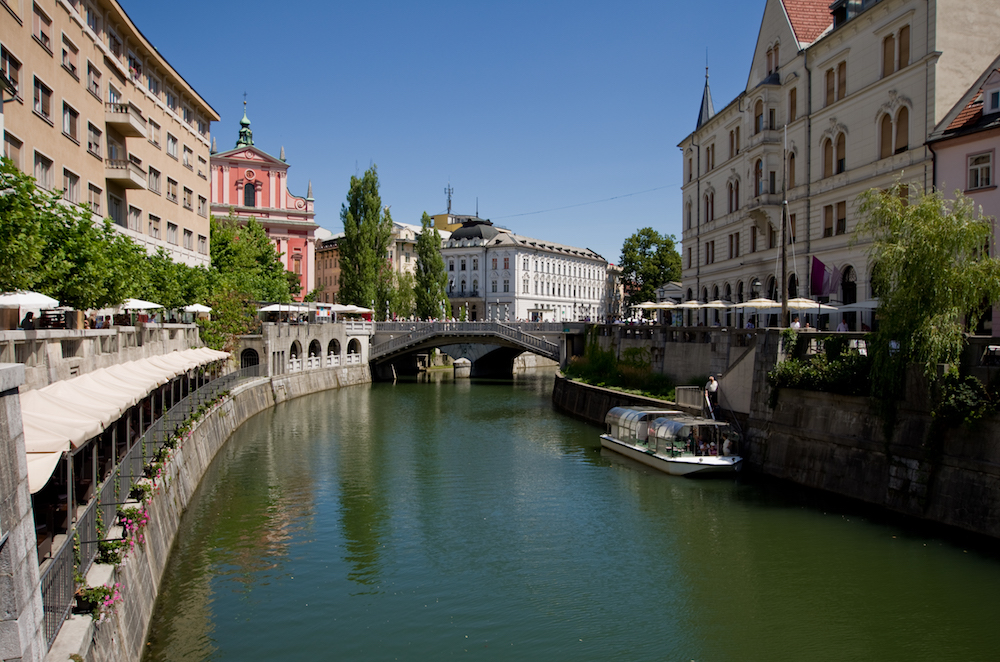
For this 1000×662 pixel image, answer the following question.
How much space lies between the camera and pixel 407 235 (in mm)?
135250

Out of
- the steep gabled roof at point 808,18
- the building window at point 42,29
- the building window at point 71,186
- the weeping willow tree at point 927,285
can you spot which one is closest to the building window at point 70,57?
the building window at point 42,29

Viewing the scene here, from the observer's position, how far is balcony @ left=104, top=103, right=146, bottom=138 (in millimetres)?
40719

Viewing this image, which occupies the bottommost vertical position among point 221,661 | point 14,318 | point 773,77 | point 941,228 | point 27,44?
point 221,661

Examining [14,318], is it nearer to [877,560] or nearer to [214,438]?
[214,438]

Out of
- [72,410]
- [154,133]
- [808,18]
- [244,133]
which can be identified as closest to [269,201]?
[244,133]

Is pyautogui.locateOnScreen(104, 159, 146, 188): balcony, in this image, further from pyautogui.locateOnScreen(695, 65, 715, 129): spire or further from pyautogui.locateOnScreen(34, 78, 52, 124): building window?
pyautogui.locateOnScreen(695, 65, 715, 129): spire

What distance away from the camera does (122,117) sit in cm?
4088

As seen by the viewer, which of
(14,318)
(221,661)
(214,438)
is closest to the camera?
(221,661)

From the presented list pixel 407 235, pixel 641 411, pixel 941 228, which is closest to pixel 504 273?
pixel 407 235

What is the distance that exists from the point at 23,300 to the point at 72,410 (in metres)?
9.47

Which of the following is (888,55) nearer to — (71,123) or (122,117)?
(122,117)

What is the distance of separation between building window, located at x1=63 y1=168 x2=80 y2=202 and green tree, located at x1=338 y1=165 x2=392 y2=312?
45.3 metres

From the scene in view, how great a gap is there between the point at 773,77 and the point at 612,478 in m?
29.4

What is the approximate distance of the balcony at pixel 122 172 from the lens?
40.6 m
